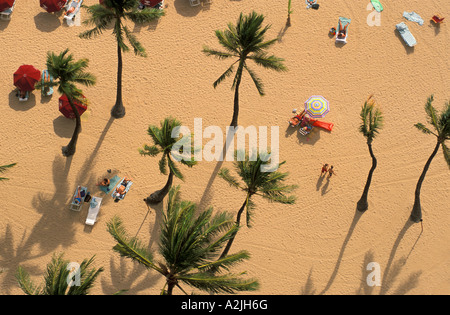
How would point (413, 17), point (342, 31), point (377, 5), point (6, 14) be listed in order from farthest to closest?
1. point (377, 5)
2. point (413, 17)
3. point (342, 31)
4. point (6, 14)

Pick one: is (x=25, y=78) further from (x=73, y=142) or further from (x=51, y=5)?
(x=51, y=5)

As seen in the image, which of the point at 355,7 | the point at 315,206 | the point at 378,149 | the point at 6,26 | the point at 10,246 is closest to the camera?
the point at 10,246

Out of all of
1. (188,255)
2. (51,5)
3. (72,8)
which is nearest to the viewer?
(188,255)

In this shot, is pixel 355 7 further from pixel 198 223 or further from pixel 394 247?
pixel 198 223

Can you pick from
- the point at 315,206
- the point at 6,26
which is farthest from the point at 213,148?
the point at 6,26

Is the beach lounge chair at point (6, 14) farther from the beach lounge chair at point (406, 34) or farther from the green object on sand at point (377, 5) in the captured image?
the beach lounge chair at point (406, 34)

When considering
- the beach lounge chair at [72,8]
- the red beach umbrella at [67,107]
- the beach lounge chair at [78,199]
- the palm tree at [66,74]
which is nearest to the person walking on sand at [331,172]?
the beach lounge chair at [78,199]

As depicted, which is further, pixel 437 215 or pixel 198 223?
pixel 437 215
